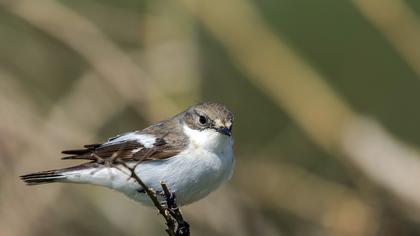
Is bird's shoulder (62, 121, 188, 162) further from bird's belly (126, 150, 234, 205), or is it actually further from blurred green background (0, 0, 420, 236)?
blurred green background (0, 0, 420, 236)

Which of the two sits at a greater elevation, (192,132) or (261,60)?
(261,60)

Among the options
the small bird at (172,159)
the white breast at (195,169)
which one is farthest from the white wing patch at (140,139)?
the white breast at (195,169)

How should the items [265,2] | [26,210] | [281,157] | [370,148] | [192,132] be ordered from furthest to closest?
1. [265,2]
2. [281,157]
3. [370,148]
4. [26,210]
5. [192,132]

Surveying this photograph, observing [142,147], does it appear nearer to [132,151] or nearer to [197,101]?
[132,151]

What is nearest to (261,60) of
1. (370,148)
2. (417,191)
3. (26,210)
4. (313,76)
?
(313,76)

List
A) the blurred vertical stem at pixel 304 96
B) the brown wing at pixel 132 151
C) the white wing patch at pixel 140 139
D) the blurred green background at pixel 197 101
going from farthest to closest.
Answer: the blurred vertical stem at pixel 304 96 → the blurred green background at pixel 197 101 → the white wing patch at pixel 140 139 → the brown wing at pixel 132 151

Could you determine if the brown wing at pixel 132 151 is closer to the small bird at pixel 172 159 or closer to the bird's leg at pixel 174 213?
the small bird at pixel 172 159

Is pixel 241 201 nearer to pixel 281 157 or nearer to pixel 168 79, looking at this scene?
pixel 281 157
